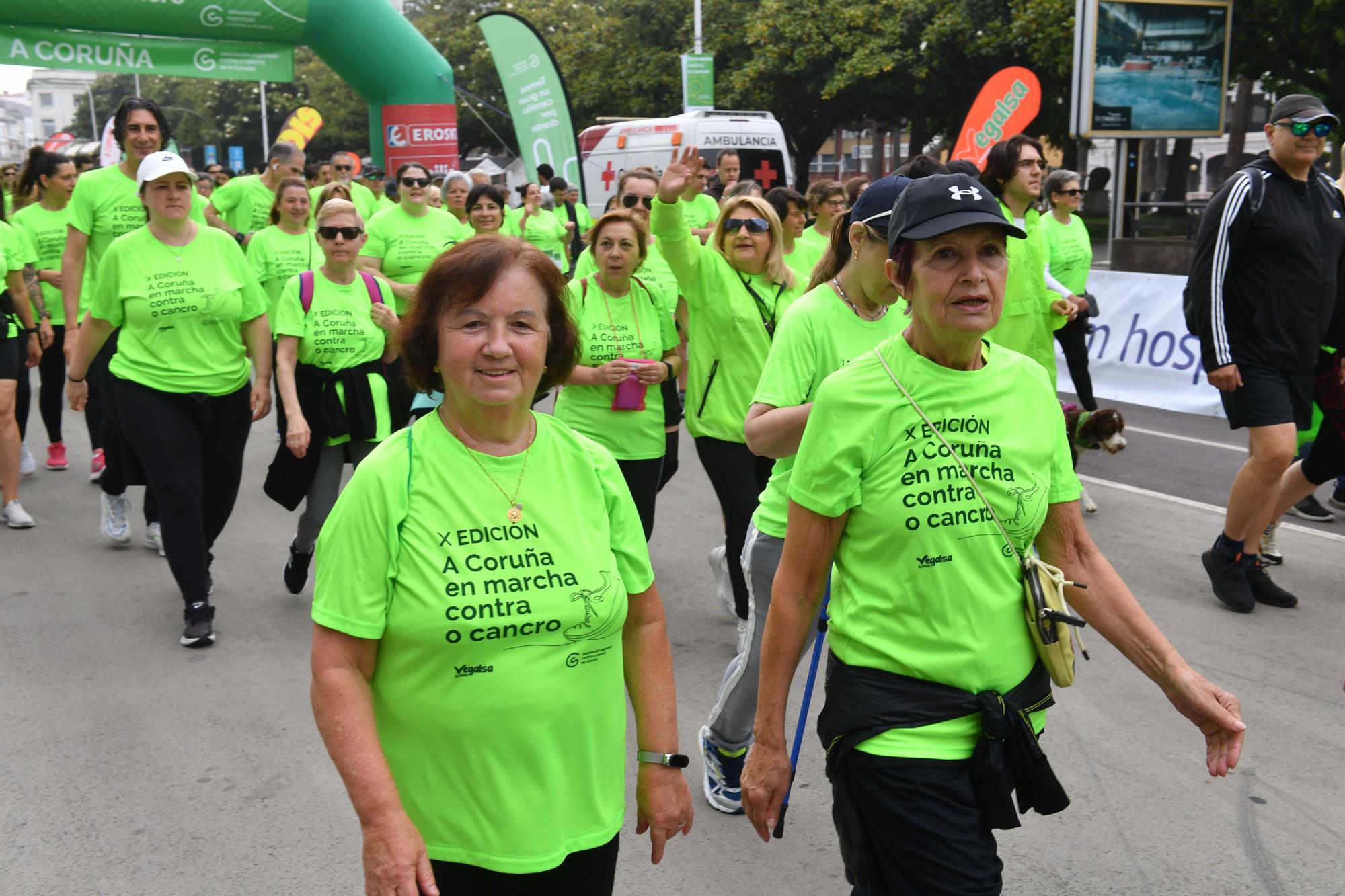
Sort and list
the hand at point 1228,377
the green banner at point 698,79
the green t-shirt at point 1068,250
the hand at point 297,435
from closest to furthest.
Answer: the hand at point 1228,377 → the hand at point 297,435 → the green t-shirt at point 1068,250 → the green banner at point 698,79

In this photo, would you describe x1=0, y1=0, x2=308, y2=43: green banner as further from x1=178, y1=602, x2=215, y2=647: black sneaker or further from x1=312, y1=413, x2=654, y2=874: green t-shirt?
x1=312, y1=413, x2=654, y2=874: green t-shirt

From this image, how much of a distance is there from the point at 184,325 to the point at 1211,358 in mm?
4393

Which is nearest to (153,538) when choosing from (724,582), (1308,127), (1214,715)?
(724,582)

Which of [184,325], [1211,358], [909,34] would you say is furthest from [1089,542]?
[909,34]

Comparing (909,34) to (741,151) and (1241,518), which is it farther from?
(1241,518)

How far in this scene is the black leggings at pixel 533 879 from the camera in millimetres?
2328

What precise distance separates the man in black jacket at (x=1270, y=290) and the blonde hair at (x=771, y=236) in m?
1.92

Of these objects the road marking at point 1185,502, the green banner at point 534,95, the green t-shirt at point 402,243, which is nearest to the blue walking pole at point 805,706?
the road marking at point 1185,502

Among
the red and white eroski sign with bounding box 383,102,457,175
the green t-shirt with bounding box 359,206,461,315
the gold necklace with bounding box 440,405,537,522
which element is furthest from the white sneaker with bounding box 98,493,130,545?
the red and white eroski sign with bounding box 383,102,457,175

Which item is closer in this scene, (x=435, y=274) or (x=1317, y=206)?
(x=435, y=274)

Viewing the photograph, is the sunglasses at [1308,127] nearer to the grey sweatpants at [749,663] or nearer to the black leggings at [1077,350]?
the grey sweatpants at [749,663]

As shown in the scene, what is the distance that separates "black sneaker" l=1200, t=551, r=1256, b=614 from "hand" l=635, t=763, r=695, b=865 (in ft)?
13.9

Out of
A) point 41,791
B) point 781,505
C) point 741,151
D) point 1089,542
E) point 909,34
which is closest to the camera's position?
point 1089,542

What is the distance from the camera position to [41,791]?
435cm
